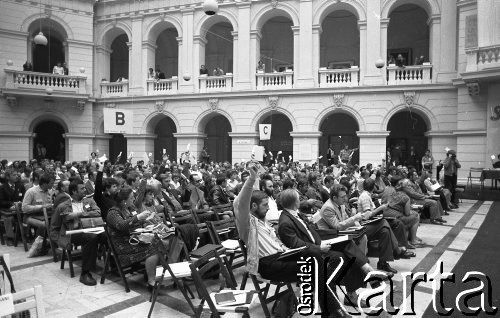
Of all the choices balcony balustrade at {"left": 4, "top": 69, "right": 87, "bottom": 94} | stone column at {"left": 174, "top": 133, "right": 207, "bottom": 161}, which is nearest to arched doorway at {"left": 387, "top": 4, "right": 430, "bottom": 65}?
stone column at {"left": 174, "top": 133, "right": 207, "bottom": 161}

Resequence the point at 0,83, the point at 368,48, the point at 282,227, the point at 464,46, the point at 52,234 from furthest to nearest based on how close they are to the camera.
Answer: the point at 0,83
the point at 368,48
the point at 464,46
the point at 52,234
the point at 282,227

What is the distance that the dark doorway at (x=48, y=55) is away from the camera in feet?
76.9

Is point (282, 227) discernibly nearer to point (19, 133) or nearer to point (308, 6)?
Result: point (308, 6)

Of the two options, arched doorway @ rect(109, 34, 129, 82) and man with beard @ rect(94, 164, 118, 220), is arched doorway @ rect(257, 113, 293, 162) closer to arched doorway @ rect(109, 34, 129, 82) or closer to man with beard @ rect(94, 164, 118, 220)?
arched doorway @ rect(109, 34, 129, 82)

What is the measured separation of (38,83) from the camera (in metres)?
20.9

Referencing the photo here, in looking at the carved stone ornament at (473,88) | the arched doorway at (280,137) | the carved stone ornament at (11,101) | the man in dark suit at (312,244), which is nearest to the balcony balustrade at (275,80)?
the arched doorway at (280,137)

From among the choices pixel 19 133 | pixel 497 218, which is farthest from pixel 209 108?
pixel 497 218

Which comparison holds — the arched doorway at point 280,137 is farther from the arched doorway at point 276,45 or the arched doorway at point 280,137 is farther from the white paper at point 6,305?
the white paper at point 6,305

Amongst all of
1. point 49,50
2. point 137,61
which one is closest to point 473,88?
point 137,61

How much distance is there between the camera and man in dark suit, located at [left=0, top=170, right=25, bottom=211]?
794cm

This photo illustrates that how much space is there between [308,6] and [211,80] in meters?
6.48

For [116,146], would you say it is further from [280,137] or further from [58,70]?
[280,137]

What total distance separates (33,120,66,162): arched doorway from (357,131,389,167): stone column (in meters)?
18.3

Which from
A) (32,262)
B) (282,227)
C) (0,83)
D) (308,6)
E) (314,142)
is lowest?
(32,262)
